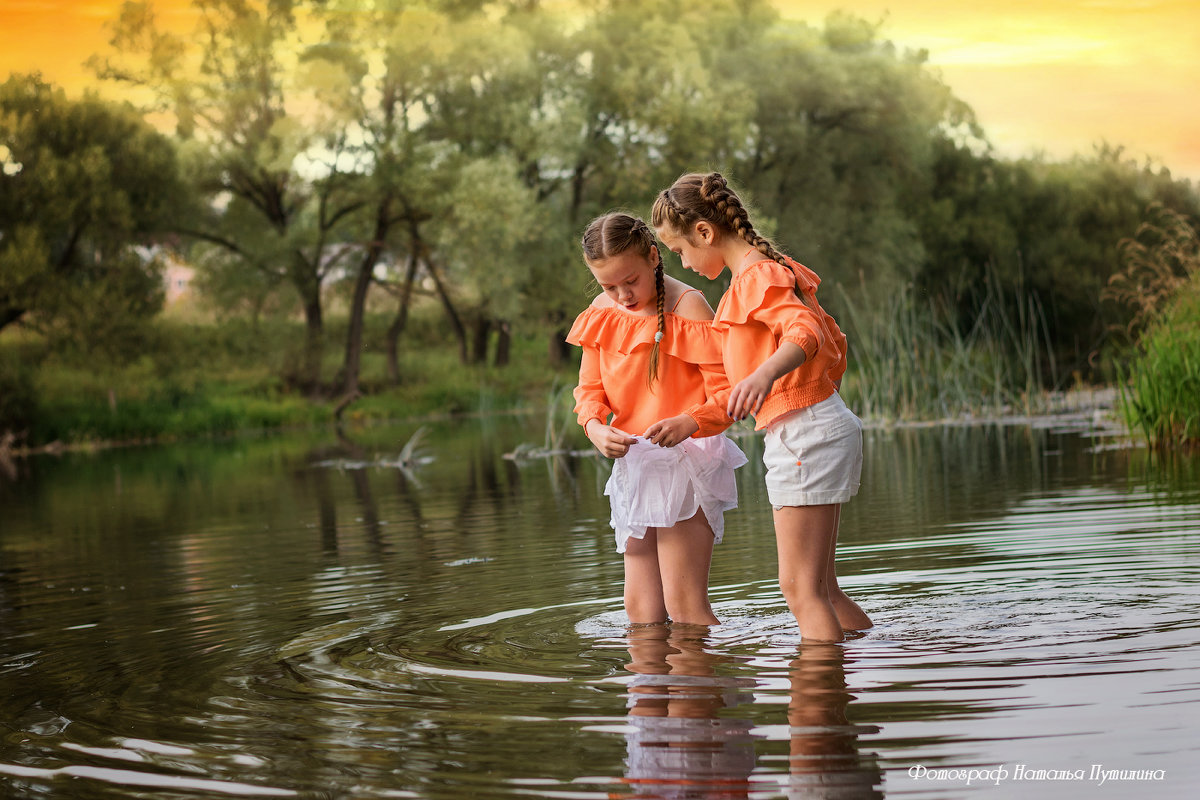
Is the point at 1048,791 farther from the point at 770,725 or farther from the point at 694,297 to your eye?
the point at 694,297

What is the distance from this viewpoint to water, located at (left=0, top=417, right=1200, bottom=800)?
287 centimetres

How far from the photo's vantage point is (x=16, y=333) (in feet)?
96.1

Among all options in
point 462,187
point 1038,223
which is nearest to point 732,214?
point 462,187

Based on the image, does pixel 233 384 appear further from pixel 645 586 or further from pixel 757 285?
pixel 757 285

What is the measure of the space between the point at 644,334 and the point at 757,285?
59 cm

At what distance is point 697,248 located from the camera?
4113 millimetres

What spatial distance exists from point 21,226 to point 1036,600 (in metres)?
25.0

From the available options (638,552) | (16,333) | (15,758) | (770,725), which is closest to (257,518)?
(638,552)

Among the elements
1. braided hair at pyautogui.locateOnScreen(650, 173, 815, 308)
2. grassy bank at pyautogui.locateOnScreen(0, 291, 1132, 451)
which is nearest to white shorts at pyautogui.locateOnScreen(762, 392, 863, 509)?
braided hair at pyautogui.locateOnScreen(650, 173, 815, 308)

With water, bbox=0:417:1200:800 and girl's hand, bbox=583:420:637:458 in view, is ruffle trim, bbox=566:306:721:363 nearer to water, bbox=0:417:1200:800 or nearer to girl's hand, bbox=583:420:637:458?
girl's hand, bbox=583:420:637:458

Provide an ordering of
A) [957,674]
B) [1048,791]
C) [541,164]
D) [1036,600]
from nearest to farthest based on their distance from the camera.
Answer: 1. [1048,791]
2. [957,674]
3. [1036,600]
4. [541,164]

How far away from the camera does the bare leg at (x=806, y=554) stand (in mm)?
3830

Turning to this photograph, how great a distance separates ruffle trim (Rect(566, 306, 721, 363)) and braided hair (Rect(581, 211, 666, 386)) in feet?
0.11

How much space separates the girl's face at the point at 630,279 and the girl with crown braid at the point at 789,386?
0.77ft
